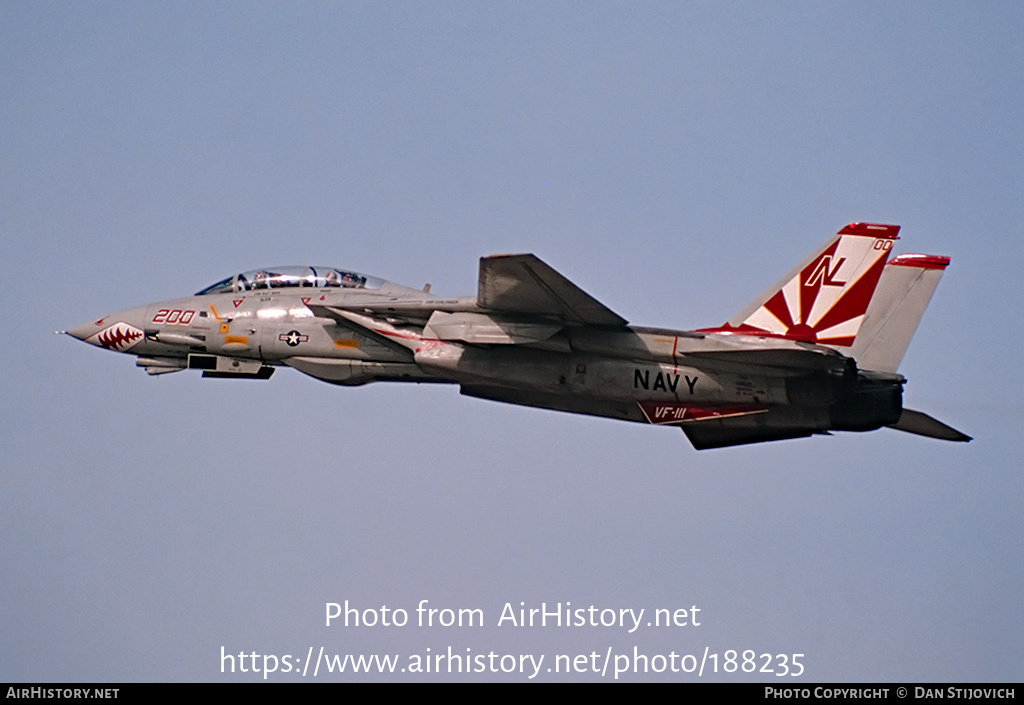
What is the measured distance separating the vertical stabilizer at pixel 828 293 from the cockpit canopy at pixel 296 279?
5.96m

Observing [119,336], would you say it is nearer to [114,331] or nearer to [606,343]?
[114,331]

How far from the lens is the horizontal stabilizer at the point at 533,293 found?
2122cm

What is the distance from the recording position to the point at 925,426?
2427 cm

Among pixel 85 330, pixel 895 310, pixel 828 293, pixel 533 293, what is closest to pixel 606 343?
pixel 533 293

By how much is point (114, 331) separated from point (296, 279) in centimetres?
315

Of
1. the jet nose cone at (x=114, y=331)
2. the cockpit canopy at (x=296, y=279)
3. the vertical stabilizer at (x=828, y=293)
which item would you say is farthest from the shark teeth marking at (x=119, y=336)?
the vertical stabilizer at (x=828, y=293)

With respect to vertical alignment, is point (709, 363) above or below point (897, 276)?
below

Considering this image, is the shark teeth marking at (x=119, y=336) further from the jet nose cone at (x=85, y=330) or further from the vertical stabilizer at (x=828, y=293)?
the vertical stabilizer at (x=828, y=293)

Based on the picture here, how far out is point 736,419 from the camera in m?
23.0

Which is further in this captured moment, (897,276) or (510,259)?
(897,276)
